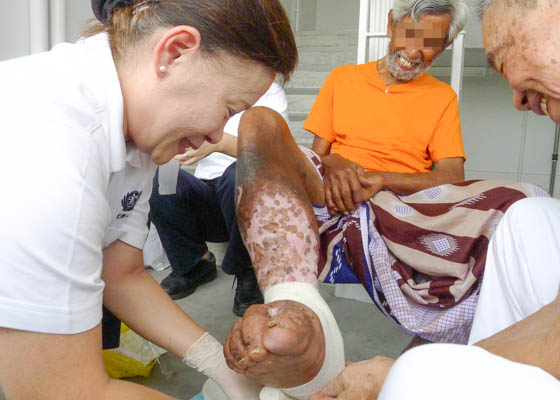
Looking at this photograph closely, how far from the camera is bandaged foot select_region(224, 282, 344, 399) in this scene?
0.81 meters

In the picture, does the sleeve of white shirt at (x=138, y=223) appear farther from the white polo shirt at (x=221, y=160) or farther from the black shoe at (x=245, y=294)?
the white polo shirt at (x=221, y=160)

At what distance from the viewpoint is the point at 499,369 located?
0.47 m

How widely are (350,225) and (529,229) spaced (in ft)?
1.75

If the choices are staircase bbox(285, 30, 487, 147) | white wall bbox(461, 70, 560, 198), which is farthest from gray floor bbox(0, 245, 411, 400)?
white wall bbox(461, 70, 560, 198)

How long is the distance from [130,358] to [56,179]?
846mm

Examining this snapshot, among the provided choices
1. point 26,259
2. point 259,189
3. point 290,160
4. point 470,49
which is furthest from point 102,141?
point 470,49

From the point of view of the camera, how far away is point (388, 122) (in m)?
1.83

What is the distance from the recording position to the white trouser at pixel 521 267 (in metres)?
0.81

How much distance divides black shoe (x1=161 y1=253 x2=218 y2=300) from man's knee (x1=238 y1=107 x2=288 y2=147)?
0.88 metres

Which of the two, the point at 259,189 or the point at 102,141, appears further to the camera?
the point at 259,189

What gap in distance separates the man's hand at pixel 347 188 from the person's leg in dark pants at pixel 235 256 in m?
0.36

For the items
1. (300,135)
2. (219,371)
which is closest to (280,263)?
(219,371)

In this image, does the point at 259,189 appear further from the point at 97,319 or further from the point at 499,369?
the point at 499,369

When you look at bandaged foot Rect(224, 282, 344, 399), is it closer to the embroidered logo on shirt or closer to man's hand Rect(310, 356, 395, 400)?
man's hand Rect(310, 356, 395, 400)
